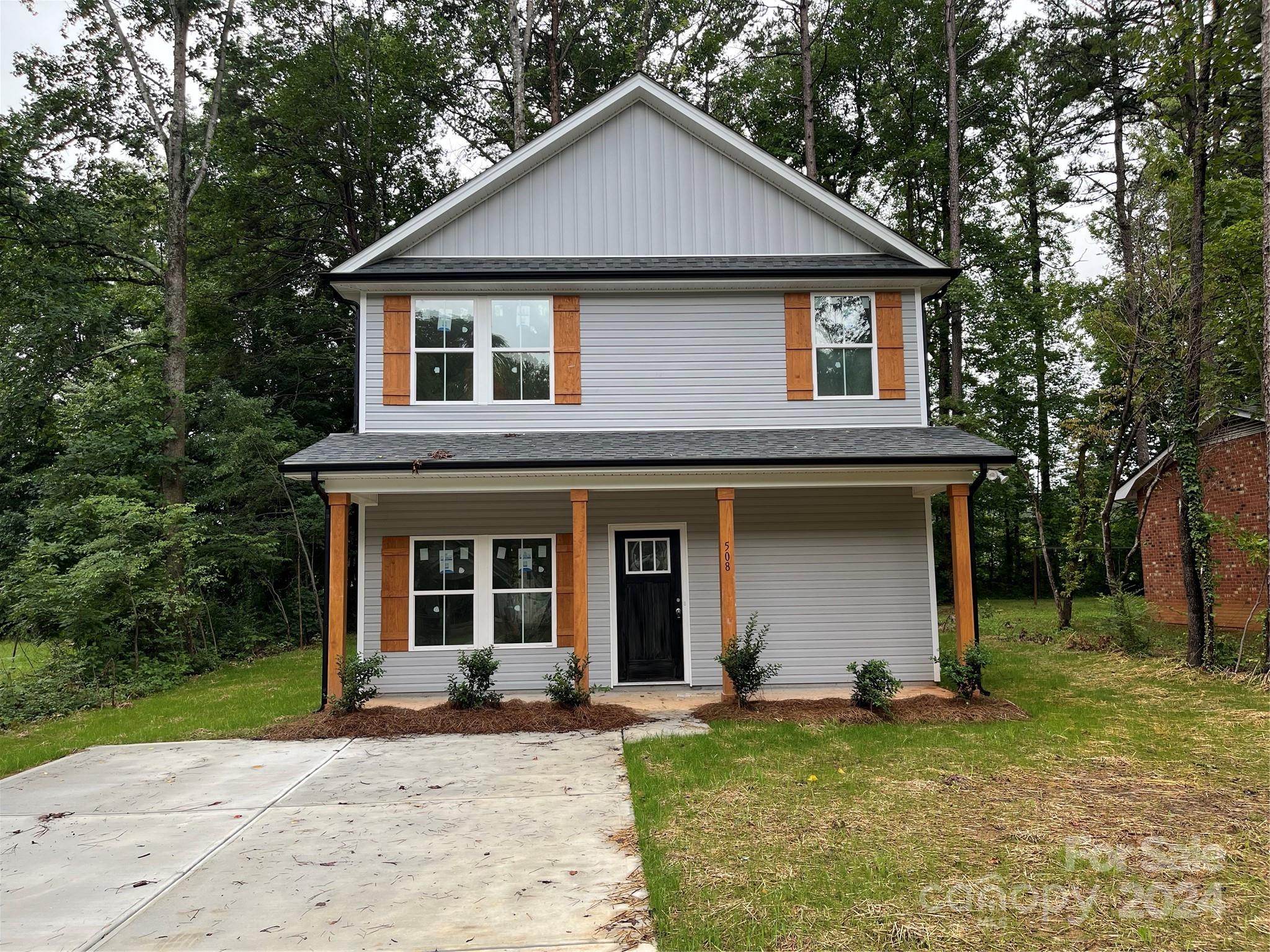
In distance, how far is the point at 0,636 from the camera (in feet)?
46.6

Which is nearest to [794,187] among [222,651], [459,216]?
[459,216]

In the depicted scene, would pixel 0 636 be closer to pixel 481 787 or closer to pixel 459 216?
pixel 459 216

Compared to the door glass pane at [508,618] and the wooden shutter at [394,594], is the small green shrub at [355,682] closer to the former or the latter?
the wooden shutter at [394,594]

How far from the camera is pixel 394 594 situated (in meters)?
10.0

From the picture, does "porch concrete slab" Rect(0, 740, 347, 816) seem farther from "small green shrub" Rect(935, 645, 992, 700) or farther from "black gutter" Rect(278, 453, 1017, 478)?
"small green shrub" Rect(935, 645, 992, 700)

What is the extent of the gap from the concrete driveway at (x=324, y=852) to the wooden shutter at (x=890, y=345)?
6157mm

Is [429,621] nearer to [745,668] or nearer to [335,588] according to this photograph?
[335,588]

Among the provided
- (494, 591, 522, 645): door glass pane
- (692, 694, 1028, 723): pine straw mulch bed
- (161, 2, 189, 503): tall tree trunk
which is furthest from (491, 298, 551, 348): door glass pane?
(161, 2, 189, 503): tall tree trunk

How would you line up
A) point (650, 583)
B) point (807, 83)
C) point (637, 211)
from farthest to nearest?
1. point (807, 83)
2. point (637, 211)
3. point (650, 583)

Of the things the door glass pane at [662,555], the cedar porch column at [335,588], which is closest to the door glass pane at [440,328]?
the cedar porch column at [335,588]

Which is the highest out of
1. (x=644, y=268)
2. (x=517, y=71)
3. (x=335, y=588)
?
(x=517, y=71)

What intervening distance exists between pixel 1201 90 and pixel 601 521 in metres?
10.3

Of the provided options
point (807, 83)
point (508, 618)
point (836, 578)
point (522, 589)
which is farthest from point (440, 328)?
point (807, 83)

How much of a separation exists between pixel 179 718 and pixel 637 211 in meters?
9.09
